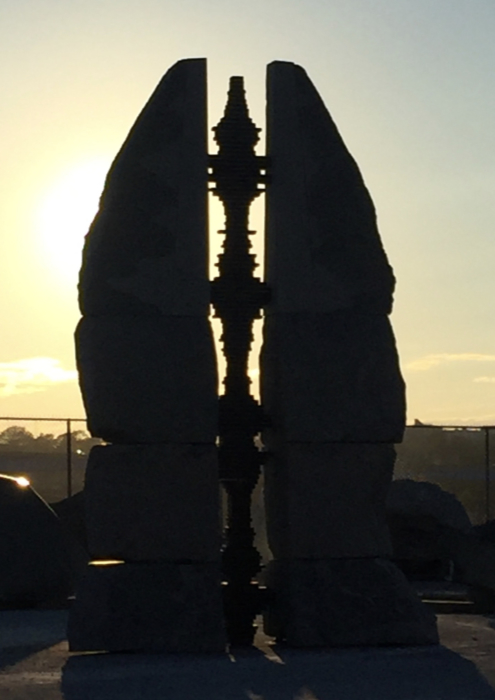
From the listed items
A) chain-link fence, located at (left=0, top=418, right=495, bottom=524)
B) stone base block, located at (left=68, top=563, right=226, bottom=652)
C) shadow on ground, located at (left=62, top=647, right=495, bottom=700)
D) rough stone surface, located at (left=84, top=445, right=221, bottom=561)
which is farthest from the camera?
chain-link fence, located at (left=0, top=418, right=495, bottom=524)

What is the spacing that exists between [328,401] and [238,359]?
0.77 meters

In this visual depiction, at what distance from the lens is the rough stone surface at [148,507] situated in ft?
30.1

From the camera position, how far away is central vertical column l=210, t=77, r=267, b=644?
9750 mm

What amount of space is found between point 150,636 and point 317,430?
1.71 m

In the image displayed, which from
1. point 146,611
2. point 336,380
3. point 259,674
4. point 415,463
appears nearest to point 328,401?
point 336,380

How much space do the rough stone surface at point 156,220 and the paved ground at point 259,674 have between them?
2233mm

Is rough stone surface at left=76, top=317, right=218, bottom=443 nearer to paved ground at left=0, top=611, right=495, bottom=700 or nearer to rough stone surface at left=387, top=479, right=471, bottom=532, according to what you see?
paved ground at left=0, top=611, right=495, bottom=700

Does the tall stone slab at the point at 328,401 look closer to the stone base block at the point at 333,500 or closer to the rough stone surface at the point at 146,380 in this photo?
the stone base block at the point at 333,500

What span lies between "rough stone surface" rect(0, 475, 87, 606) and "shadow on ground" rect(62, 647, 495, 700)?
354 cm

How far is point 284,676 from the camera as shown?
8.02m

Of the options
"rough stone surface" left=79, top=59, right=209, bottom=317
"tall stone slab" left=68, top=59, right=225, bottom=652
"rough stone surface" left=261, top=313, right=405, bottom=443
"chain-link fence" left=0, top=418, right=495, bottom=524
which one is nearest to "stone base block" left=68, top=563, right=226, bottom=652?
"tall stone slab" left=68, top=59, right=225, bottom=652

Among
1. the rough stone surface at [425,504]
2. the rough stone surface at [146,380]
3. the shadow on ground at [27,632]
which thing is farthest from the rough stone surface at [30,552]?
the rough stone surface at [425,504]

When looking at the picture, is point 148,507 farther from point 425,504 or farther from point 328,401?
point 425,504

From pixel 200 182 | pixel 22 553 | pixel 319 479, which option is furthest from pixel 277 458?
pixel 22 553
